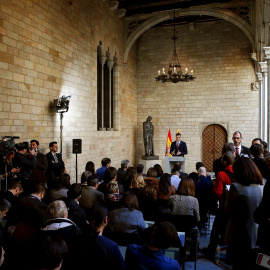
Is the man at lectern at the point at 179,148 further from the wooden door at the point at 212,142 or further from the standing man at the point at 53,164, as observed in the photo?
the standing man at the point at 53,164

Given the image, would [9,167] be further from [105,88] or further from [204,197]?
[105,88]

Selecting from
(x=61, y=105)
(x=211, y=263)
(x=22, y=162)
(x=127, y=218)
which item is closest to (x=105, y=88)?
(x=61, y=105)

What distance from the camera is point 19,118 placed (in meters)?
5.65

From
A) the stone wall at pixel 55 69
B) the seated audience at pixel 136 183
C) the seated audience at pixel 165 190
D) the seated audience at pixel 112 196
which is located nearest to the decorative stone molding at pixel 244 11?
the stone wall at pixel 55 69

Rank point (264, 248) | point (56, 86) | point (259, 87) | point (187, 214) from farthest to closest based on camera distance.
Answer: point (259, 87) < point (56, 86) < point (187, 214) < point (264, 248)

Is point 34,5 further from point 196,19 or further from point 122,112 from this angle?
point 196,19

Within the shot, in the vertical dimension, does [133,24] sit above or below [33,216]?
above

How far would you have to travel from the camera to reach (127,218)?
2621 millimetres

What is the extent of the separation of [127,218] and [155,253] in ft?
3.04

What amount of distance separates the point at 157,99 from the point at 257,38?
14.1 ft

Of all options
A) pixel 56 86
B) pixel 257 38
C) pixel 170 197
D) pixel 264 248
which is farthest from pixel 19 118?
pixel 257 38

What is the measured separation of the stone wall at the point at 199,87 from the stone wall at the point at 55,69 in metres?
1.93

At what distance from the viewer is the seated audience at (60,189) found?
347 cm

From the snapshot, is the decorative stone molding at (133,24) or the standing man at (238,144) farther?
the decorative stone molding at (133,24)
